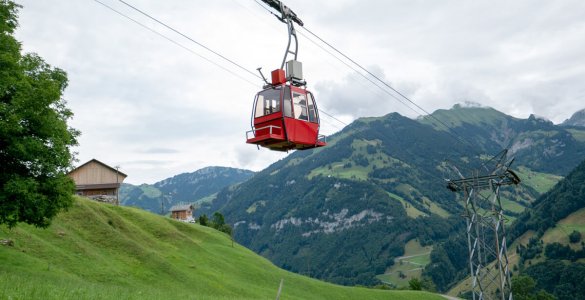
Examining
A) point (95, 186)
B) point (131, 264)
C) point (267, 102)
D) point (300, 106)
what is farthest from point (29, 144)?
point (95, 186)

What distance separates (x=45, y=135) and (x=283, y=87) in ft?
51.2

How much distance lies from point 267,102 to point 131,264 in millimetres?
28951

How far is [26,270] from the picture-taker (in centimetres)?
3484

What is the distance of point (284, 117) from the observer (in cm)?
2833

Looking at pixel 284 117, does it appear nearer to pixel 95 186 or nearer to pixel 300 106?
pixel 300 106

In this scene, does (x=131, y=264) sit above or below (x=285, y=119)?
below

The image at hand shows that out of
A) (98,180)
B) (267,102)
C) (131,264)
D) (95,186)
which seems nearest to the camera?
(267,102)

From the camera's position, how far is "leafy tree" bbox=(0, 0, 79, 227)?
A: 27.8 metres

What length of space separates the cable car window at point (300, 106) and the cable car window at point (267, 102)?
1.13 m

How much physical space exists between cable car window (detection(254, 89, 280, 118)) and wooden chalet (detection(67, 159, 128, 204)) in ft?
200

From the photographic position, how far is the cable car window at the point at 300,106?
96.0 feet

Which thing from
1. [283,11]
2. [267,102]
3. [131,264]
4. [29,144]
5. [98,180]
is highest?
[283,11]

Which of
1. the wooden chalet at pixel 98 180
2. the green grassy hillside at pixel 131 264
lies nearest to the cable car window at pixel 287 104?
the green grassy hillside at pixel 131 264

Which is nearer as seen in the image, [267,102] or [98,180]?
[267,102]
